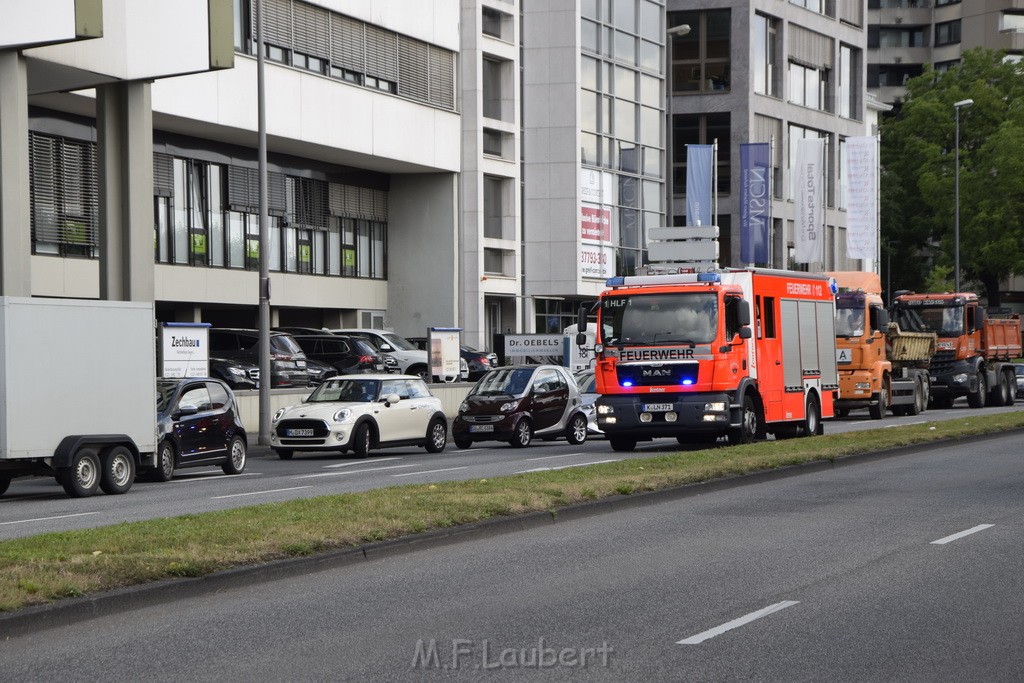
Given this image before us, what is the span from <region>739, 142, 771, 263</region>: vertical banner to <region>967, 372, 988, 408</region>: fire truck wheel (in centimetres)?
1141

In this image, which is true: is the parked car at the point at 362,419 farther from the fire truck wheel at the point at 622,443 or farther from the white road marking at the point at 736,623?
the white road marking at the point at 736,623

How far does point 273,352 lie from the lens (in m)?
38.2

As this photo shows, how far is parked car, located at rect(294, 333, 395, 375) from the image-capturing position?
139ft

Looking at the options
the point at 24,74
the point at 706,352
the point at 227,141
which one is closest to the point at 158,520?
the point at 706,352

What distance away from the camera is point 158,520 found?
43.7 feet

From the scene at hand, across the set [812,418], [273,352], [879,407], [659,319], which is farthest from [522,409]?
[879,407]

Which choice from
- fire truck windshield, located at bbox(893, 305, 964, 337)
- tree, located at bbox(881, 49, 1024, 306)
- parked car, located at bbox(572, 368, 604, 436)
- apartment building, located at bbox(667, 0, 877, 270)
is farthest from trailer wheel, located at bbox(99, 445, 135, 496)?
tree, located at bbox(881, 49, 1024, 306)

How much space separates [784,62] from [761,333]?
161ft

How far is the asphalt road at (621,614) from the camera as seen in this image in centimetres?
748

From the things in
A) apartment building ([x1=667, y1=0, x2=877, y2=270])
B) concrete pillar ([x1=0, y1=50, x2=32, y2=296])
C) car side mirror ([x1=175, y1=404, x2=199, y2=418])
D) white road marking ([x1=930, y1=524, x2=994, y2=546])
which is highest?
apartment building ([x1=667, y1=0, x2=877, y2=270])

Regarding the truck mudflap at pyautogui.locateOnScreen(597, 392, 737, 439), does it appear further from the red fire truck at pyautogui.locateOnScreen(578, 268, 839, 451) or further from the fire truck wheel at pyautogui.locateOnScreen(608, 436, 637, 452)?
the fire truck wheel at pyautogui.locateOnScreen(608, 436, 637, 452)

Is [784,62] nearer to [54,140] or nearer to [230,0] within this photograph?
[54,140]

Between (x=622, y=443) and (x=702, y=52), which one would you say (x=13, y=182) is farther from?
(x=702, y=52)

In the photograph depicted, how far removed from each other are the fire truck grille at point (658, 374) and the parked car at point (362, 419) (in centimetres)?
484
